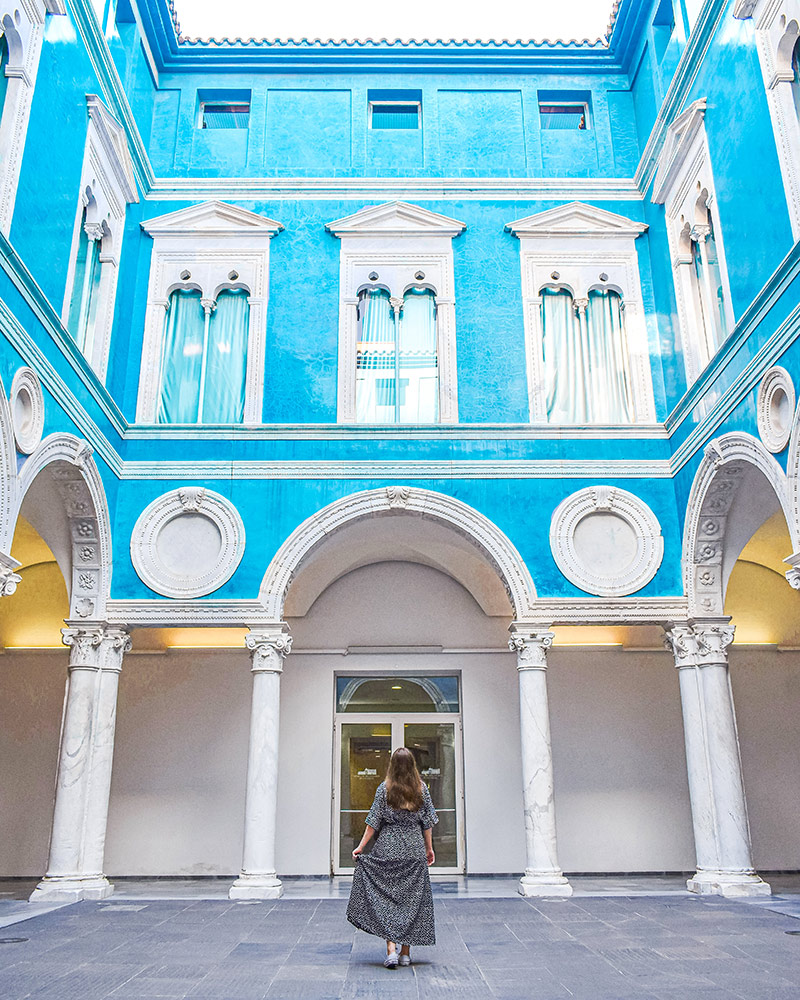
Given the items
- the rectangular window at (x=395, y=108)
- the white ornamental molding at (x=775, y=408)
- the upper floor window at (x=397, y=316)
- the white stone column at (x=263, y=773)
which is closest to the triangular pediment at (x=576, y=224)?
the upper floor window at (x=397, y=316)

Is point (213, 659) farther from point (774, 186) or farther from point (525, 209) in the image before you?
point (774, 186)

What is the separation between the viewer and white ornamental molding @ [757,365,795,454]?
7.84 meters

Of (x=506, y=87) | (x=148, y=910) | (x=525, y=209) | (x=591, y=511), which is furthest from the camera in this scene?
(x=506, y=87)

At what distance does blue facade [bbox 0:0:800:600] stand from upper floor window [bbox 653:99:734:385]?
239mm

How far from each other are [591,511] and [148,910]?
21.6ft

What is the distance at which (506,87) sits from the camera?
13445 mm

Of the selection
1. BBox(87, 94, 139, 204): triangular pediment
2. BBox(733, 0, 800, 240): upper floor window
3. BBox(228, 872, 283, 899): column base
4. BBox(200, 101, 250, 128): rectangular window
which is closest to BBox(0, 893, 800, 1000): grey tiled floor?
BBox(228, 872, 283, 899): column base

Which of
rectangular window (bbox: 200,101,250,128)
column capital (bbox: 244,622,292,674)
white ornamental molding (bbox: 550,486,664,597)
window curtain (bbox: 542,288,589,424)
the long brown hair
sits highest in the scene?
rectangular window (bbox: 200,101,250,128)

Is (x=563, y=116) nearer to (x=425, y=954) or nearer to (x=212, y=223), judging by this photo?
(x=212, y=223)

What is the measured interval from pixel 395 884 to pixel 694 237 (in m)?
8.15

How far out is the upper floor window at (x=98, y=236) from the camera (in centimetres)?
1027

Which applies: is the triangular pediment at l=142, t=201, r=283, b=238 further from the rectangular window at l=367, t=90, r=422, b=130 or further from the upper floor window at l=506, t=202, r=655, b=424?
the upper floor window at l=506, t=202, r=655, b=424

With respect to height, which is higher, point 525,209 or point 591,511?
point 525,209

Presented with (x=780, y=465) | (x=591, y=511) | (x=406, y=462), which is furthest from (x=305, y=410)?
(x=780, y=465)
